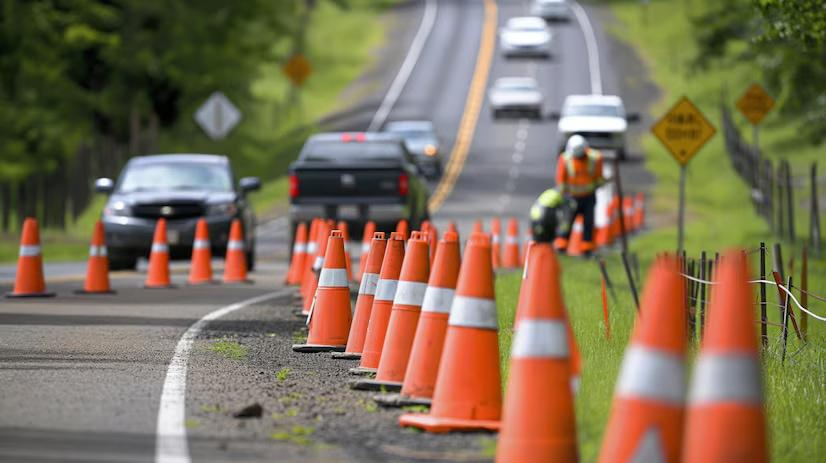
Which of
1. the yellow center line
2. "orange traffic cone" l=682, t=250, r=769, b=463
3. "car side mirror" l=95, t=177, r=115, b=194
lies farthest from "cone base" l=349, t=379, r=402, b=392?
the yellow center line

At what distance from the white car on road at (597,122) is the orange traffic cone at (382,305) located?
1600 inches

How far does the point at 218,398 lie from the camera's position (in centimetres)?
996

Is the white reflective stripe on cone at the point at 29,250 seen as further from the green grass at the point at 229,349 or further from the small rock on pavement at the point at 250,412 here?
the small rock on pavement at the point at 250,412

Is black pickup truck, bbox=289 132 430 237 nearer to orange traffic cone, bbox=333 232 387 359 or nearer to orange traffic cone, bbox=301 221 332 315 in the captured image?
orange traffic cone, bbox=301 221 332 315

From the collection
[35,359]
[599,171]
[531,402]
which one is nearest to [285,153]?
[599,171]

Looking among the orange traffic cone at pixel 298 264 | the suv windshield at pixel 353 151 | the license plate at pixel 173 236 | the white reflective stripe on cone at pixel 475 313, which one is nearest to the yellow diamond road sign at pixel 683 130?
the suv windshield at pixel 353 151

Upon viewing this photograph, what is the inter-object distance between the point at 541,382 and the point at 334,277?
5.65 m

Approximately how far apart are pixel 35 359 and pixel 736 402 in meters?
6.86

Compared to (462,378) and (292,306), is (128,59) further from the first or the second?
(462,378)

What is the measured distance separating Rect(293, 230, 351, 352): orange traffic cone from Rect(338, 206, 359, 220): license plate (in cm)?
1359

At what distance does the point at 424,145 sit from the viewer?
5369 cm

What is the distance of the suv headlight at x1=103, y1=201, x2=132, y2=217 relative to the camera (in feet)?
79.6

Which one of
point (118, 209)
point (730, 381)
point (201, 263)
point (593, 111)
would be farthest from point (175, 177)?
point (593, 111)

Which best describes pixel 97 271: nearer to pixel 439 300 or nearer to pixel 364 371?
pixel 364 371
